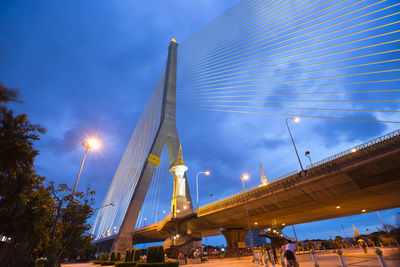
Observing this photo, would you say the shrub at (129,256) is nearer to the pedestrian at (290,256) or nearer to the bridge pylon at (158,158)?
the pedestrian at (290,256)

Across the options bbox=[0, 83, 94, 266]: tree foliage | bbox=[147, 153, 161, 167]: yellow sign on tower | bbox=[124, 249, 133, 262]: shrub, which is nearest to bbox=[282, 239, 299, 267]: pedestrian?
bbox=[0, 83, 94, 266]: tree foliage

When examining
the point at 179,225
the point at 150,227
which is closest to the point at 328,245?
the point at 179,225

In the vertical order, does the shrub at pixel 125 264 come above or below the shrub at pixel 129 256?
below

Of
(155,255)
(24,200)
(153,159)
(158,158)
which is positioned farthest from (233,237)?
(24,200)

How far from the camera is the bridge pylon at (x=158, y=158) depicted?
36.5 metres

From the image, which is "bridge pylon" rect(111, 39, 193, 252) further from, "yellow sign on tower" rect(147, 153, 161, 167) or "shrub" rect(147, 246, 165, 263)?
"shrub" rect(147, 246, 165, 263)

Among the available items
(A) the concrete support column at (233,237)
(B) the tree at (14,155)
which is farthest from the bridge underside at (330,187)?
(B) the tree at (14,155)

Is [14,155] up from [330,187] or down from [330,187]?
down

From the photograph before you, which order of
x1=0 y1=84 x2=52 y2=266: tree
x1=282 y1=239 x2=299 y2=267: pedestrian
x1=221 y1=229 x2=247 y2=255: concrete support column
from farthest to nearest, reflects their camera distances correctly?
x1=221 y1=229 x2=247 y2=255: concrete support column < x1=282 y1=239 x2=299 y2=267: pedestrian < x1=0 y1=84 x2=52 y2=266: tree

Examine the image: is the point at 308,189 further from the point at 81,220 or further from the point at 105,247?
the point at 105,247

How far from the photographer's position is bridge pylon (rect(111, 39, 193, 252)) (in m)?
36.5

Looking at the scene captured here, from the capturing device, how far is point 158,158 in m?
40.9

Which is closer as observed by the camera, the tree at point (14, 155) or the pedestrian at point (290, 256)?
the tree at point (14, 155)

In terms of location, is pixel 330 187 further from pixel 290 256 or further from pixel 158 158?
pixel 158 158
